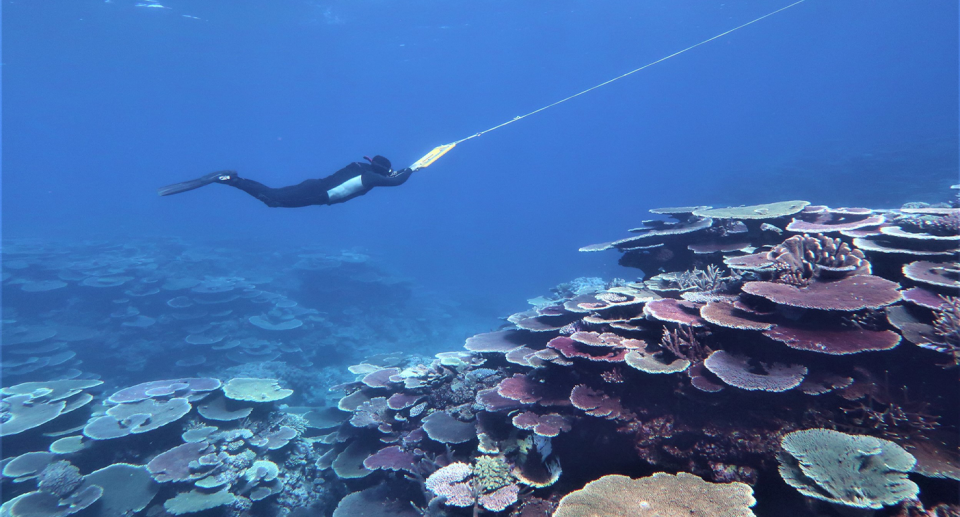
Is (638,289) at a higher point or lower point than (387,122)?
lower

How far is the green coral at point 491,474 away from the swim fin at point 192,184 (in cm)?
793

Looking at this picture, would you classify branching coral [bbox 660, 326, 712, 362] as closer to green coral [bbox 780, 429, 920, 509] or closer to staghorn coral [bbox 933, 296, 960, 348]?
green coral [bbox 780, 429, 920, 509]

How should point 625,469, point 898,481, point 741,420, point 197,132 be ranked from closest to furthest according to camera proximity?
point 898,481 < point 741,420 < point 625,469 < point 197,132

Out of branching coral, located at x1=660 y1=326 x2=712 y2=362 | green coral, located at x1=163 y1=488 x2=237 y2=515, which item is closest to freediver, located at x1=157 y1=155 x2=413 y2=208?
green coral, located at x1=163 y1=488 x2=237 y2=515

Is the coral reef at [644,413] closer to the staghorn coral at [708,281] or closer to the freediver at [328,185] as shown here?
the staghorn coral at [708,281]

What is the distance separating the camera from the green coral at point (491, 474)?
12.1ft

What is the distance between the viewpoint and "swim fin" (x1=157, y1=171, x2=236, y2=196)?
7926mm

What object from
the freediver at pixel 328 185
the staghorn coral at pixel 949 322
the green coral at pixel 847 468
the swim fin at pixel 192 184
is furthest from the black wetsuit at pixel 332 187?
the staghorn coral at pixel 949 322

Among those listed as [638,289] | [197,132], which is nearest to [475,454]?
[638,289]

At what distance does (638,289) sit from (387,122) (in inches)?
3310

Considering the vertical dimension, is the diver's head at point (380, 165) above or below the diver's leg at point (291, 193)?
above

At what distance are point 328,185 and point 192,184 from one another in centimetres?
295

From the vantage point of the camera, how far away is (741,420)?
323 centimetres

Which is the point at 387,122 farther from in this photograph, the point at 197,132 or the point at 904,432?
the point at 904,432
